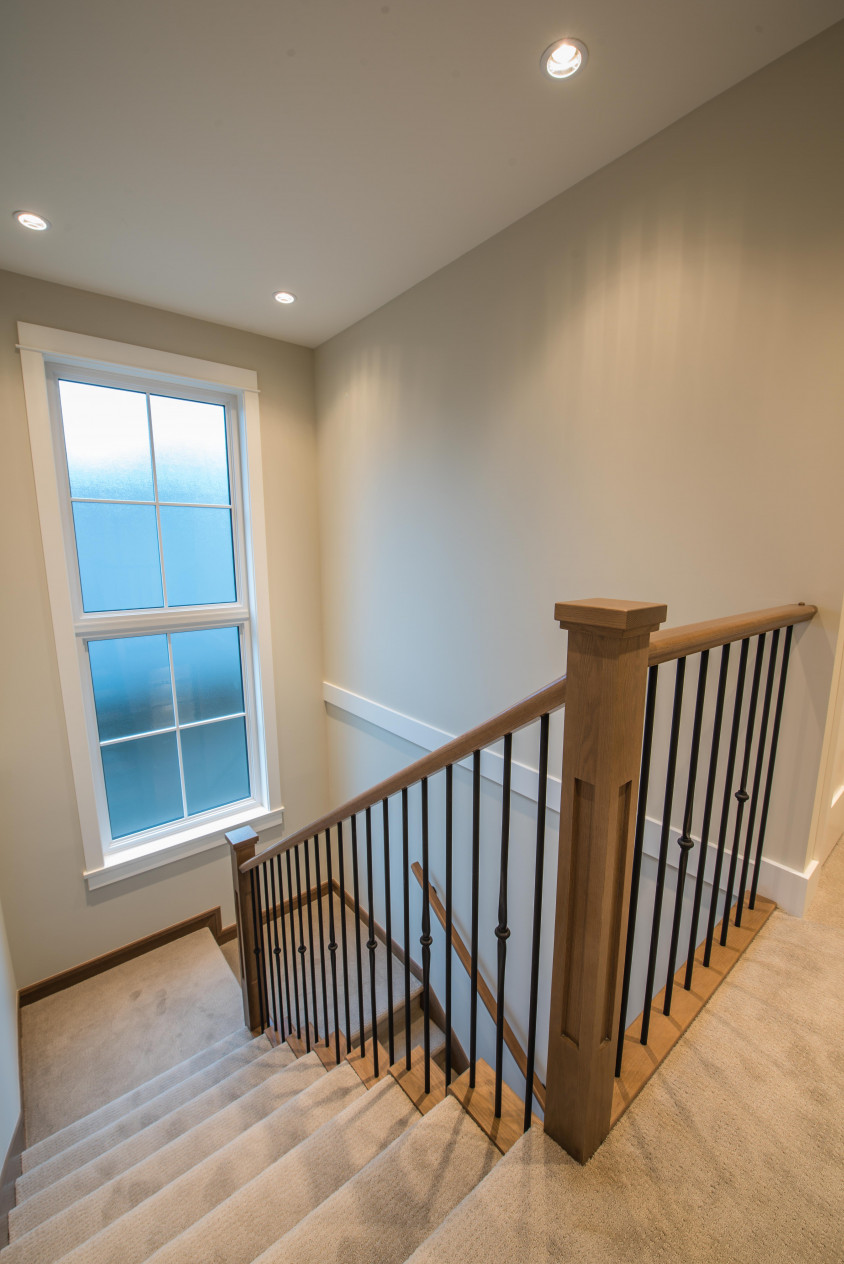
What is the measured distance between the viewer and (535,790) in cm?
207

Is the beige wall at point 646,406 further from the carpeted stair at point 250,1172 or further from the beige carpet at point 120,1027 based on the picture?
the beige carpet at point 120,1027

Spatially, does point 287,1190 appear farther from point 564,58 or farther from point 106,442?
point 106,442

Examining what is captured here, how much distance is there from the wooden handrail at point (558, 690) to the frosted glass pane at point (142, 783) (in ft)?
6.81

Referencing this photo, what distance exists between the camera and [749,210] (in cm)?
137

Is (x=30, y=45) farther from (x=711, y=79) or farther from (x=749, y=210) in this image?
(x=749, y=210)

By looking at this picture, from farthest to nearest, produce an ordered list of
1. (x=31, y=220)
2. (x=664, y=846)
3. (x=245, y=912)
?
(x=245, y=912)
(x=31, y=220)
(x=664, y=846)

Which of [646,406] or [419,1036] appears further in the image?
[419,1036]

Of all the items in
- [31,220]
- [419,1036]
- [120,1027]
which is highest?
[31,220]

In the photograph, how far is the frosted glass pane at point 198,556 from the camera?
A: 117 inches

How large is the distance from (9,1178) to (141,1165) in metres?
0.62

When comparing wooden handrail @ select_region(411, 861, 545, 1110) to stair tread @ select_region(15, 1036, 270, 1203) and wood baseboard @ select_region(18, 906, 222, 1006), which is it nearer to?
stair tread @ select_region(15, 1036, 270, 1203)

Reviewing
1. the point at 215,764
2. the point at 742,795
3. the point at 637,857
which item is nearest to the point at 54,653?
the point at 215,764

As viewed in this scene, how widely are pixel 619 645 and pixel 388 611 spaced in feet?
7.17

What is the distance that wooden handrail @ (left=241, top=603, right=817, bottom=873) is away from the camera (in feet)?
2.80
